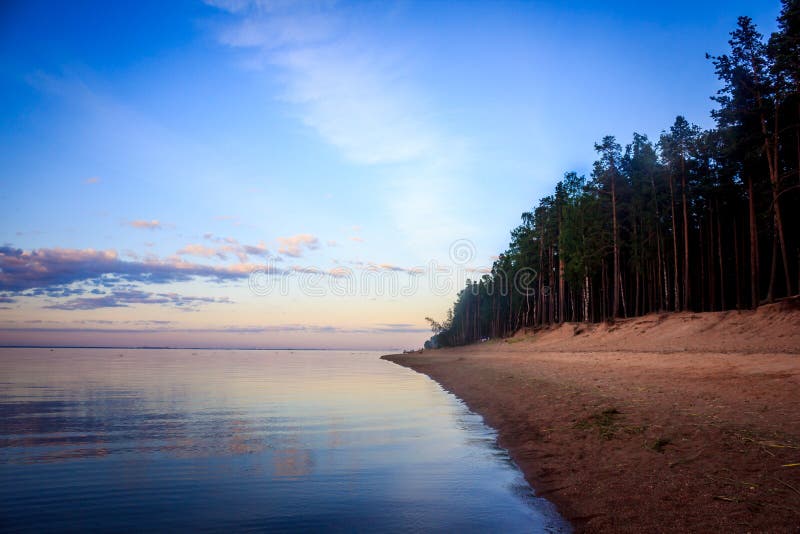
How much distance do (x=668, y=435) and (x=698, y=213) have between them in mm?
52110

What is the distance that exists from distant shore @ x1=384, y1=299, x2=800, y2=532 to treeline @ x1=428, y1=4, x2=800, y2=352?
14160 millimetres

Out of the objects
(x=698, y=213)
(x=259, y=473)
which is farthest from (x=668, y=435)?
(x=698, y=213)

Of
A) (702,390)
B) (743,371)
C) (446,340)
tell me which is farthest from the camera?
(446,340)

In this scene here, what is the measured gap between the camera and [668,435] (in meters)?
11.2

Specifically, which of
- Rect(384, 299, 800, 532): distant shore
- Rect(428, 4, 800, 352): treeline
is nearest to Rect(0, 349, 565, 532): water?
Rect(384, 299, 800, 532): distant shore

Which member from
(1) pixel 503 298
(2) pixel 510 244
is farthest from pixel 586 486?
(1) pixel 503 298

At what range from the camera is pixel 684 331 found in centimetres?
3531

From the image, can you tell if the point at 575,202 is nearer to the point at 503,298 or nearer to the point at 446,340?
the point at 503,298

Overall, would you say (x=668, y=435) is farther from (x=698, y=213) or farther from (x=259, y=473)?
(x=698, y=213)

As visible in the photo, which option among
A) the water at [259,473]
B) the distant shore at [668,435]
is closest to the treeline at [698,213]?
the distant shore at [668,435]

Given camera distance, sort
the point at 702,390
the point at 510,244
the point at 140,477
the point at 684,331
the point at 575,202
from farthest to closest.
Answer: the point at 510,244
the point at 575,202
the point at 684,331
the point at 702,390
the point at 140,477

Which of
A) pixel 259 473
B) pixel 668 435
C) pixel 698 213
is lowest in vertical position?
pixel 259 473

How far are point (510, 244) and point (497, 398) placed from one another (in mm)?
68924

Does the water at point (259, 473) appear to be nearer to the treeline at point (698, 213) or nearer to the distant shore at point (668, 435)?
the distant shore at point (668, 435)
